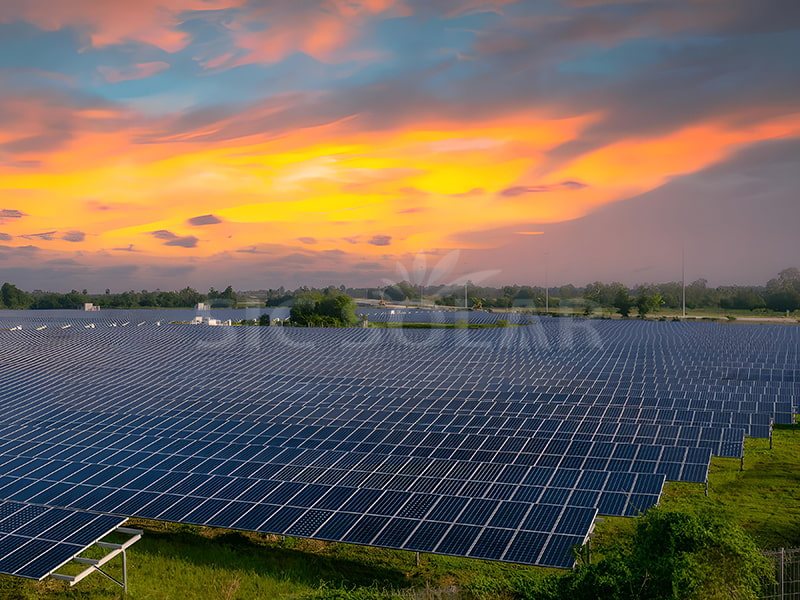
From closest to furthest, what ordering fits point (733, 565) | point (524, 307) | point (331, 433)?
1. point (733, 565)
2. point (331, 433)
3. point (524, 307)

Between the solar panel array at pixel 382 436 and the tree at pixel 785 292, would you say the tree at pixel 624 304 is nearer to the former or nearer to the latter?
the tree at pixel 785 292

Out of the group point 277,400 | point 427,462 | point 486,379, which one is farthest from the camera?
point 486,379

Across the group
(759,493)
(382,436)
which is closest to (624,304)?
(759,493)

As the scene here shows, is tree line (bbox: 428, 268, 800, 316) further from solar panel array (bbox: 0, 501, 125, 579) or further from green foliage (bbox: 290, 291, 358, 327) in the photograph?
solar panel array (bbox: 0, 501, 125, 579)

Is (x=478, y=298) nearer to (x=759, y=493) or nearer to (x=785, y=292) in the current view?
(x=785, y=292)

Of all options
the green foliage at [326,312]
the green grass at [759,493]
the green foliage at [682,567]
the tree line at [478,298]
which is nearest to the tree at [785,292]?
the tree line at [478,298]

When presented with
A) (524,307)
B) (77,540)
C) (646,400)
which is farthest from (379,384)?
(524,307)

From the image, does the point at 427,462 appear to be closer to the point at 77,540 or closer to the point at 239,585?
the point at 239,585
